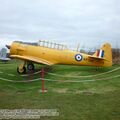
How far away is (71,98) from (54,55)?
27.4ft

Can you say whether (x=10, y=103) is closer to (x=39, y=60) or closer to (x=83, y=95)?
(x=83, y=95)

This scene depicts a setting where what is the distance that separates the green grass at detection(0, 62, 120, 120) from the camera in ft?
21.1

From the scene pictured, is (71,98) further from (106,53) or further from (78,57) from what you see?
(106,53)

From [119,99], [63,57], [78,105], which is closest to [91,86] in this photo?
[119,99]

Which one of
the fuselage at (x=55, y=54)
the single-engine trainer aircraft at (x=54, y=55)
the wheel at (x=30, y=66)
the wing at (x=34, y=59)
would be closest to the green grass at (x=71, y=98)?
the wing at (x=34, y=59)

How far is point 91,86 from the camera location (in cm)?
1025

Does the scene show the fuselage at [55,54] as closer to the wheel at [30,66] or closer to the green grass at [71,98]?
the wheel at [30,66]

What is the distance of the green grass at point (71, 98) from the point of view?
6433 millimetres

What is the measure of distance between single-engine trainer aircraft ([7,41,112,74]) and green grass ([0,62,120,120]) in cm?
431

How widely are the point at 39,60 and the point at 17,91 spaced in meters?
6.46

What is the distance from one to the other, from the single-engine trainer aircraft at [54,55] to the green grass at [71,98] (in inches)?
170

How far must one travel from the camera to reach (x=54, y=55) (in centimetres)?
1631

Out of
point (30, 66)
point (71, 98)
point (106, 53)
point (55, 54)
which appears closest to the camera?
point (71, 98)

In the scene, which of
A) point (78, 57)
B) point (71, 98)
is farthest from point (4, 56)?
point (71, 98)
